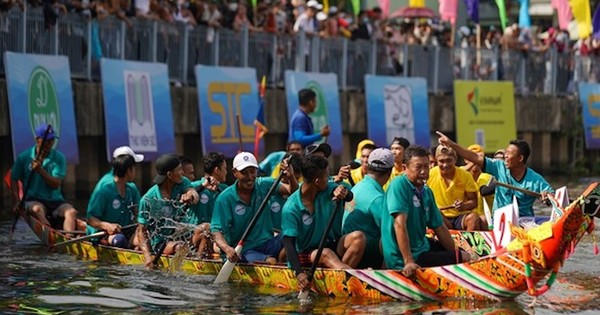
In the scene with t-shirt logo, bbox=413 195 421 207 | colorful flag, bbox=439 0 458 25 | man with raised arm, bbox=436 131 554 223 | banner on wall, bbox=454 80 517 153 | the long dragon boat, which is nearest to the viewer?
the long dragon boat

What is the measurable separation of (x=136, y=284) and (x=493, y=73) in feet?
64.5

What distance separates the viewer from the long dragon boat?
12211mm

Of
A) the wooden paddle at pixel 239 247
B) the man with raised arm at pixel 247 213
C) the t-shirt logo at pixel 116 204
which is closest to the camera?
the wooden paddle at pixel 239 247

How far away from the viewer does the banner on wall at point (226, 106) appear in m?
25.8

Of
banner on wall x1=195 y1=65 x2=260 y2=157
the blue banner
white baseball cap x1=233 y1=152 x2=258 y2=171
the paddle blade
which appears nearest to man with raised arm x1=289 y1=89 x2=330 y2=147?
white baseball cap x1=233 y1=152 x2=258 y2=171

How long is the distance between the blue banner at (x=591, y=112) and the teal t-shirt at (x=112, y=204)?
20.5 metres

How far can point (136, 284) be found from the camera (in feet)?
48.1

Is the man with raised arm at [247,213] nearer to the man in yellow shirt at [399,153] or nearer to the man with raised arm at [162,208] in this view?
the man with raised arm at [162,208]

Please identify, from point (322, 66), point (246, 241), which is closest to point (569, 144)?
point (322, 66)

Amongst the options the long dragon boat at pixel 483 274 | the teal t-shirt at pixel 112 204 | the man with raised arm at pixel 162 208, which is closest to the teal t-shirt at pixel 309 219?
the long dragon boat at pixel 483 274

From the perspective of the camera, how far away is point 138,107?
80.1ft

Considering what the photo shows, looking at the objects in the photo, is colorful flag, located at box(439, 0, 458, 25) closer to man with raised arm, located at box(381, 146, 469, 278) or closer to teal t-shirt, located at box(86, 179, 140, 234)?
teal t-shirt, located at box(86, 179, 140, 234)

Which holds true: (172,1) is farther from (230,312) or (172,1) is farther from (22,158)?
(230,312)

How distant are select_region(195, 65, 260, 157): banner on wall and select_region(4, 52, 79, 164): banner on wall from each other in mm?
3145
